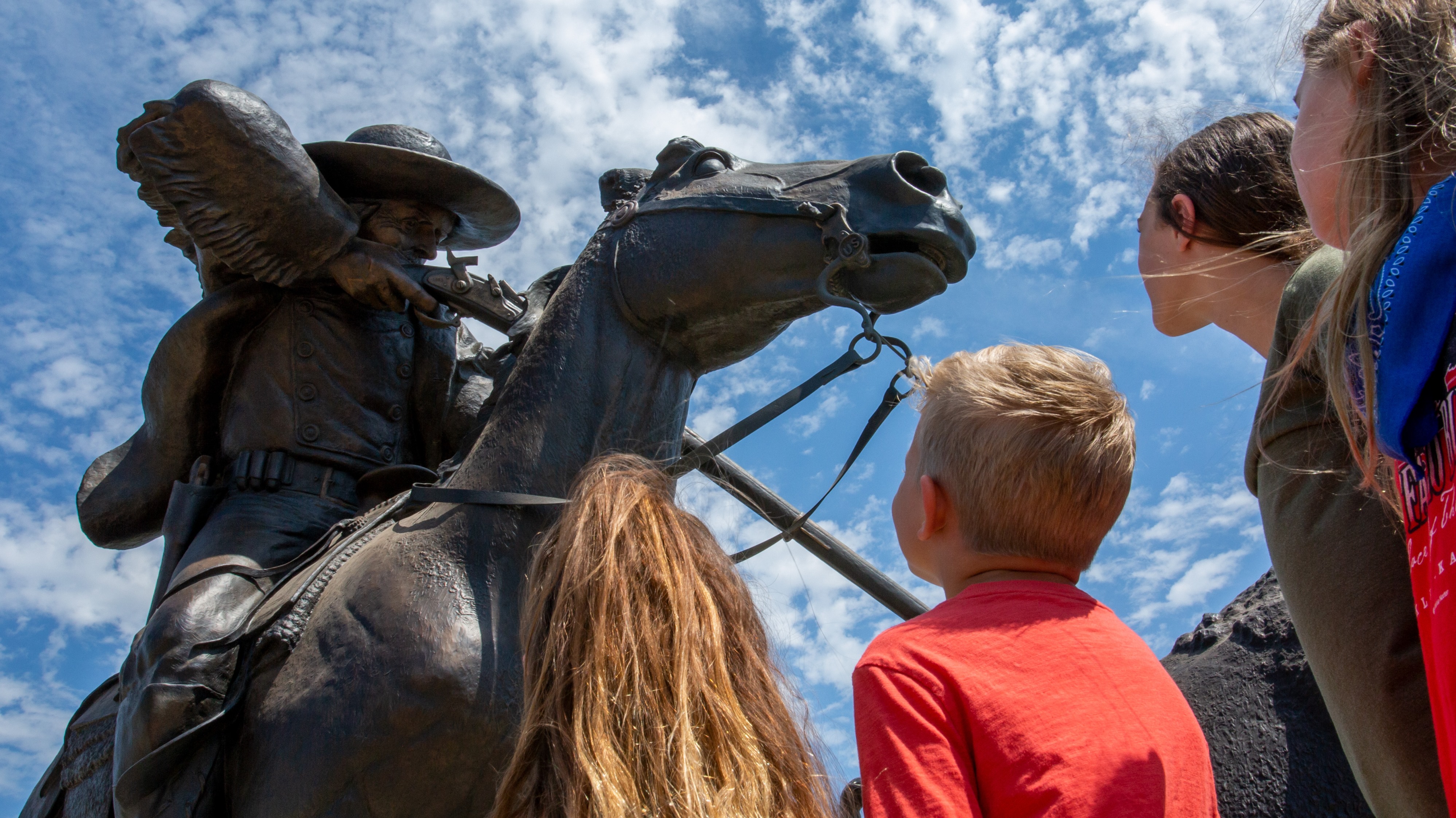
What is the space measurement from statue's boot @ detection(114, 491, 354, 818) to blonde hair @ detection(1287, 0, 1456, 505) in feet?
8.61

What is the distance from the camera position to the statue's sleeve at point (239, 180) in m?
3.75

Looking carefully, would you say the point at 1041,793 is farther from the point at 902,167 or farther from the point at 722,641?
the point at 902,167

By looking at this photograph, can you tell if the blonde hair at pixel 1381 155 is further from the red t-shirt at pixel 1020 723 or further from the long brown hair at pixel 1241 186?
the long brown hair at pixel 1241 186

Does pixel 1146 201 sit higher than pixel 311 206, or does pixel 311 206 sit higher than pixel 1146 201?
pixel 311 206

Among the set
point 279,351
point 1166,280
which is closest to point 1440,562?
point 1166,280

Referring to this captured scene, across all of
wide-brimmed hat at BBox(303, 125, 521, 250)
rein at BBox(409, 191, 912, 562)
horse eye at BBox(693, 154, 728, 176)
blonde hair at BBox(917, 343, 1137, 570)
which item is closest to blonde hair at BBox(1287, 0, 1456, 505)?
blonde hair at BBox(917, 343, 1137, 570)

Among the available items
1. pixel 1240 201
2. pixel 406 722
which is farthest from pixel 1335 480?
pixel 406 722

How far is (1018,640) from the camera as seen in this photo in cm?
150

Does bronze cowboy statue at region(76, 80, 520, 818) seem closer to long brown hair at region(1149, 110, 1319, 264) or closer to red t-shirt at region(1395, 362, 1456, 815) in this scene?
long brown hair at region(1149, 110, 1319, 264)

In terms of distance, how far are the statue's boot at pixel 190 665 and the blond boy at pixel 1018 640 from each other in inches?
79.0

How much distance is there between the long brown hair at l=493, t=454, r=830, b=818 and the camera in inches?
55.4

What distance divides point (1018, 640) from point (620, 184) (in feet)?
8.49

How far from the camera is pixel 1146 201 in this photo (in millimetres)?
2299

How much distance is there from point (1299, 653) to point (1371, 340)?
1.93m
